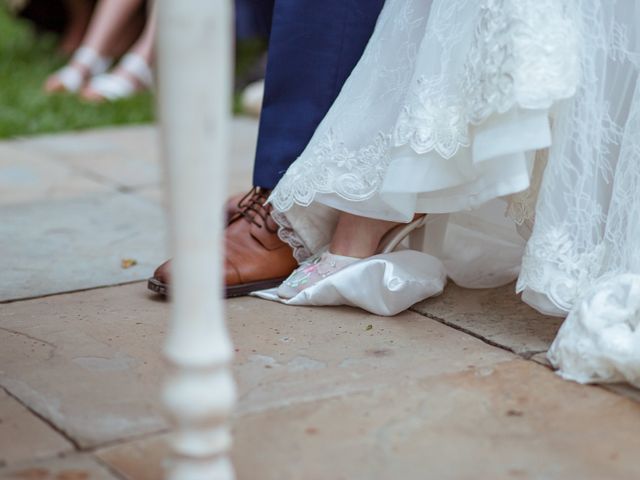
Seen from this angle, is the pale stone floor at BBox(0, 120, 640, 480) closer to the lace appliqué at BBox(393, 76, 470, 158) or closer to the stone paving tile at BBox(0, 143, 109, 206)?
the lace appliqué at BBox(393, 76, 470, 158)

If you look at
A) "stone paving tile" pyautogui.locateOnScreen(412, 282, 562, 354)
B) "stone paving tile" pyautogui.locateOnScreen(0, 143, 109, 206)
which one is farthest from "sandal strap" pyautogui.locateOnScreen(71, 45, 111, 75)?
"stone paving tile" pyautogui.locateOnScreen(412, 282, 562, 354)

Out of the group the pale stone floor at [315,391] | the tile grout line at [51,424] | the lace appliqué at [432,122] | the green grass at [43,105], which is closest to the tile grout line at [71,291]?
the pale stone floor at [315,391]

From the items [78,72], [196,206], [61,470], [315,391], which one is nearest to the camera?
[196,206]

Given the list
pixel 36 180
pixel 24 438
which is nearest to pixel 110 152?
pixel 36 180

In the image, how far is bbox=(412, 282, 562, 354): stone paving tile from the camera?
1.47m

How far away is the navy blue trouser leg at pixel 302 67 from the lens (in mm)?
1655

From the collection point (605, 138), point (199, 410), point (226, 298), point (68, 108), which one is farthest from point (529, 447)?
point (68, 108)

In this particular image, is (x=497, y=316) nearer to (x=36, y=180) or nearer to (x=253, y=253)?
(x=253, y=253)

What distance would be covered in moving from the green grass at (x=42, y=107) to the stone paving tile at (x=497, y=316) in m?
1.86

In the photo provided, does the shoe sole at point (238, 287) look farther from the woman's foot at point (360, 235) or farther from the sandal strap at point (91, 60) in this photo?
the sandal strap at point (91, 60)

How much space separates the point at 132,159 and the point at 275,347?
154 cm

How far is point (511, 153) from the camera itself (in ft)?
4.42

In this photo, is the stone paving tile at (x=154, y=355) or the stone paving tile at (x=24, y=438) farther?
the stone paving tile at (x=154, y=355)

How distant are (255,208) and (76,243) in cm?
44
